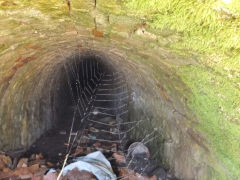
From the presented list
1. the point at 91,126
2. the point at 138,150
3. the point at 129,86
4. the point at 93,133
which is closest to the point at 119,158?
the point at 138,150

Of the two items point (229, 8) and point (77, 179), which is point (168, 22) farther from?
point (77, 179)

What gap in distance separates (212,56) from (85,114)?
6.51 m

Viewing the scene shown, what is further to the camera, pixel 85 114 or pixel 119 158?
pixel 85 114

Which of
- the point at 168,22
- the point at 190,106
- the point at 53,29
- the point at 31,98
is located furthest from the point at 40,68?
the point at 168,22

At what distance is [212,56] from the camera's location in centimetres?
233

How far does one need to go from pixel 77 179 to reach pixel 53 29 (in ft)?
6.83

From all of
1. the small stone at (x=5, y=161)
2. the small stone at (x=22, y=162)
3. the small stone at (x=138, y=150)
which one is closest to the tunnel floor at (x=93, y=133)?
the small stone at (x=138, y=150)

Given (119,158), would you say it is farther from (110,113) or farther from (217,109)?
(110,113)

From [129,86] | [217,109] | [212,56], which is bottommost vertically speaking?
[129,86]

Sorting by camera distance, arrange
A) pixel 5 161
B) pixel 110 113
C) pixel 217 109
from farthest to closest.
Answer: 1. pixel 110 113
2. pixel 5 161
3. pixel 217 109

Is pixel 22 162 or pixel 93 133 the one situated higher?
pixel 22 162

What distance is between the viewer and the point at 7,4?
7.97 feet

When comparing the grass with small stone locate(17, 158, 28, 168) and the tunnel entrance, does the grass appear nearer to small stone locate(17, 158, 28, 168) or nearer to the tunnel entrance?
the tunnel entrance

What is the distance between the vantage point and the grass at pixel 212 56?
2.00m
